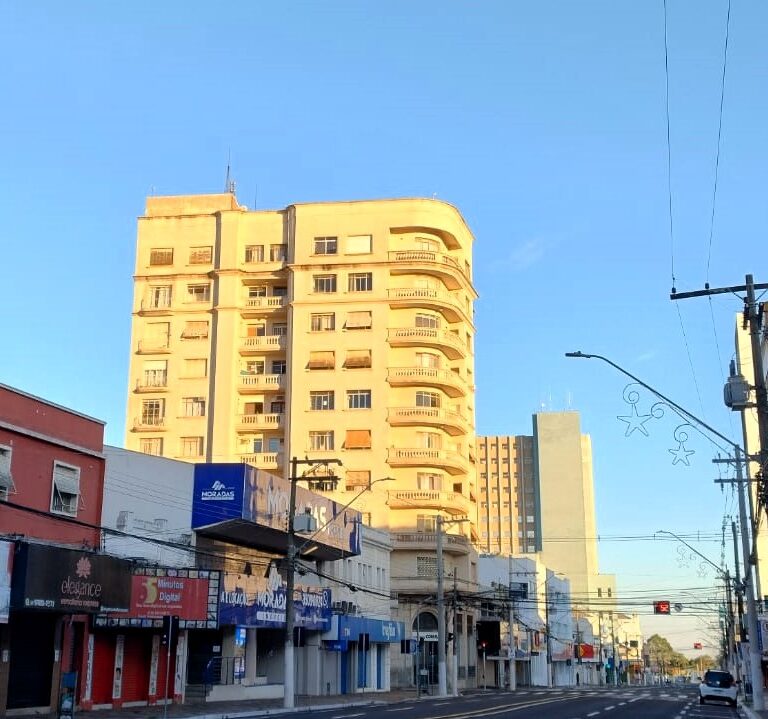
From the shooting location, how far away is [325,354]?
76688mm

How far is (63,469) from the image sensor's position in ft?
110

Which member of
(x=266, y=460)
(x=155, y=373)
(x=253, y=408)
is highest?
(x=155, y=373)

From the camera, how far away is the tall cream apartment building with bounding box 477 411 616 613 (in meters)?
156

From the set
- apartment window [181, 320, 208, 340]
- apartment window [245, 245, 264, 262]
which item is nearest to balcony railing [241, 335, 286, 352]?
apartment window [181, 320, 208, 340]

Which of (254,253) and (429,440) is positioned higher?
(254,253)

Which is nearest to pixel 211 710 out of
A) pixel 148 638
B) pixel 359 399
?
pixel 148 638

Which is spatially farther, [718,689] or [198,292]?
[198,292]

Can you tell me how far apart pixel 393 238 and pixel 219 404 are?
60.6 feet

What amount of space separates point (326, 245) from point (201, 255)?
33.0ft

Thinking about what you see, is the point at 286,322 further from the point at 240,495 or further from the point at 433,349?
the point at 240,495

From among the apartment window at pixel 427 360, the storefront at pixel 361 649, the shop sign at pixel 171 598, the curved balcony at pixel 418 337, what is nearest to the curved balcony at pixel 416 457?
the apartment window at pixel 427 360

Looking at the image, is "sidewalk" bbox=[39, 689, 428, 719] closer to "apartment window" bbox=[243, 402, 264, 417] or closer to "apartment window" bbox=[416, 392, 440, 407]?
"apartment window" bbox=[416, 392, 440, 407]

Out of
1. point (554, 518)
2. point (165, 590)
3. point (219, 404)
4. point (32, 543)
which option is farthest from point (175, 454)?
point (554, 518)

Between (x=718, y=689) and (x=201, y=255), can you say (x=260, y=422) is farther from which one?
(x=718, y=689)
